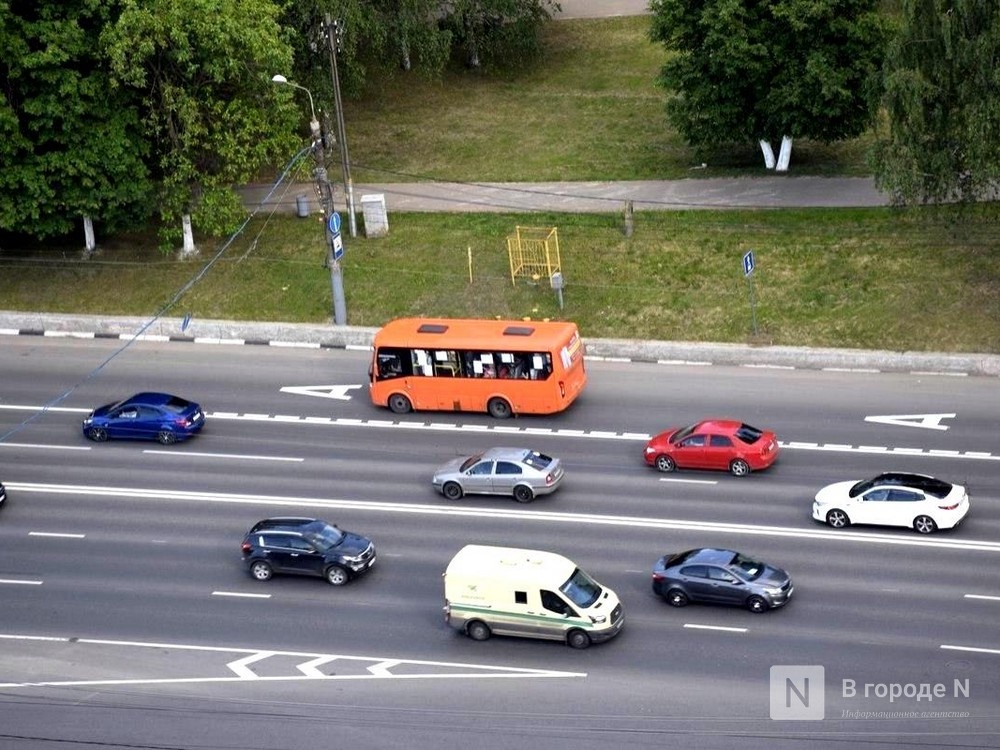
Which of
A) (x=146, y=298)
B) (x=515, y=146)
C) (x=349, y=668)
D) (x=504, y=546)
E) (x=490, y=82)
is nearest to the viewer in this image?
(x=349, y=668)

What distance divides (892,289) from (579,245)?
11.5 metres

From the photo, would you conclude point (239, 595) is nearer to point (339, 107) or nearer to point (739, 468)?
point (739, 468)

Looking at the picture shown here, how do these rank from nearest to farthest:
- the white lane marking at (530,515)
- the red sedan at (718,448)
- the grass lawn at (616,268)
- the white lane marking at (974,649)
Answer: the white lane marking at (974,649), the white lane marking at (530,515), the red sedan at (718,448), the grass lawn at (616,268)

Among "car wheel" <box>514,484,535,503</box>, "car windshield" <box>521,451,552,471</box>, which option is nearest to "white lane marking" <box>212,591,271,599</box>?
"car wheel" <box>514,484,535,503</box>

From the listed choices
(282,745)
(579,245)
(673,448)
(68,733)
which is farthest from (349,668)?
(579,245)

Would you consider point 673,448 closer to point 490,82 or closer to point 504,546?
point 504,546

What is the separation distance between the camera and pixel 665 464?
126 feet

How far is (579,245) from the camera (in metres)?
52.4

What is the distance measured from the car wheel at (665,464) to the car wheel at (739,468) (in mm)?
1551

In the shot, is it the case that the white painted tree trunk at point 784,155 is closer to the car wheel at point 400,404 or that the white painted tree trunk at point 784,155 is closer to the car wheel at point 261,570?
the car wheel at point 400,404

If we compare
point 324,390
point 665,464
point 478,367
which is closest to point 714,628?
point 665,464

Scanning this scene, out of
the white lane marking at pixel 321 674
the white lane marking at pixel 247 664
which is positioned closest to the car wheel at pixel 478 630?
the white lane marking at pixel 321 674

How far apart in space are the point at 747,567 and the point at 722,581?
69 centimetres

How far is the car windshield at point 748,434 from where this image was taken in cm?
3759
